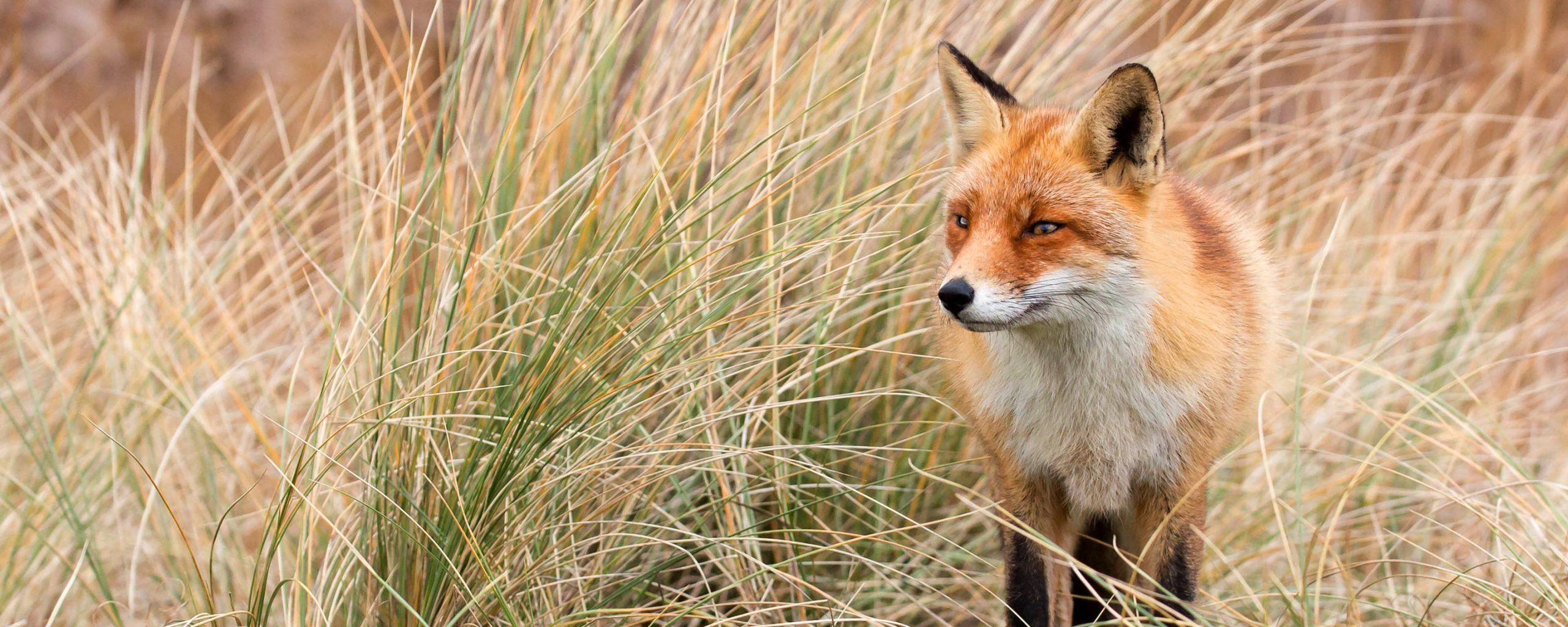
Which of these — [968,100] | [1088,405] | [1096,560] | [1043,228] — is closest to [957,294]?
[1043,228]

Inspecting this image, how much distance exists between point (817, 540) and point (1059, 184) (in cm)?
126

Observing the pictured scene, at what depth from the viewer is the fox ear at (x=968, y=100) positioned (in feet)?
7.64

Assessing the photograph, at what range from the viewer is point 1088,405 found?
7.44 feet

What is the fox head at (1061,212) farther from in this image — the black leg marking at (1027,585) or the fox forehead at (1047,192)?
the black leg marking at (1027,585)

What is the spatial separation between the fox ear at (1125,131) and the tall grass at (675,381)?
47cm

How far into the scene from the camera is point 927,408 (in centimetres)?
318

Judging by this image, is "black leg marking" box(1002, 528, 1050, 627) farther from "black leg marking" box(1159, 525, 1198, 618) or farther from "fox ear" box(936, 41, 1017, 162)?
"fox ear" box(936, 41, 1017, 162)

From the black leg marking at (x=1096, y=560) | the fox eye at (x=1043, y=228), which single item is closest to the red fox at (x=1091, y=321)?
the fox eye at (x=1043, y=228)

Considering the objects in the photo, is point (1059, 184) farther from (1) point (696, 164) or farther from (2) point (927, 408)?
(2) point (927, 408)

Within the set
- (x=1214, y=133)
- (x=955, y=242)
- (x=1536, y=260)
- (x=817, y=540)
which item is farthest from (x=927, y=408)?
(x=1536, y=260)

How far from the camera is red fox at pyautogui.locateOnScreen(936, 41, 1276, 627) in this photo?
7.07 feet

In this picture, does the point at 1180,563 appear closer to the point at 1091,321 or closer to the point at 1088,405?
the point at 1088,405

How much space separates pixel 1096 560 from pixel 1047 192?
1060mm

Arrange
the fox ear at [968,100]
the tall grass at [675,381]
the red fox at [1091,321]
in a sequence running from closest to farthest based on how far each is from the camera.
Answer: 1. the red fox at [1091,321]
2. the fox ear at [968,100]
3. the tall grass at [675,381]
